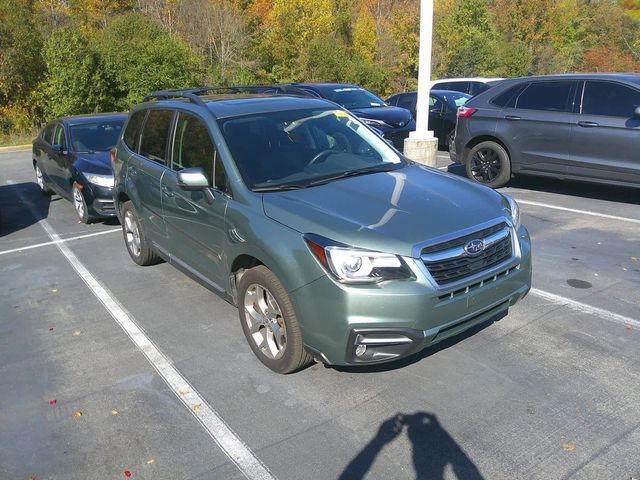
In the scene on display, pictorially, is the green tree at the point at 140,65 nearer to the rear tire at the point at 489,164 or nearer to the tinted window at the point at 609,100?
the rear tire at the point at 489,164

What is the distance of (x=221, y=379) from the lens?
3922 millimetres

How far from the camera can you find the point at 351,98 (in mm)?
12508

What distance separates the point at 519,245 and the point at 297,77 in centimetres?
3146

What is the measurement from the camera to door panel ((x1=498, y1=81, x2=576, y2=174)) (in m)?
8.32

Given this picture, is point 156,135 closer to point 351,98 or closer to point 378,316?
point 378,316

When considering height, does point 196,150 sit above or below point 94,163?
above

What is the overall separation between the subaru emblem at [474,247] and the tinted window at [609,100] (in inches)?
214

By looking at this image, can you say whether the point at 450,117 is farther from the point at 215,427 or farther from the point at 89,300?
the point at 215,427

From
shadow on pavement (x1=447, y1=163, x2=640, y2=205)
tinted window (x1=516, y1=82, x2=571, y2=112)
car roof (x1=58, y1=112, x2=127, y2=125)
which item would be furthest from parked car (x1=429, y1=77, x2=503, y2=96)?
car roof (x1=58, y1=112, x2=127, y2=125)

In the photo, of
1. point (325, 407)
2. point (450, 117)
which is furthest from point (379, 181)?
point (450, 117)

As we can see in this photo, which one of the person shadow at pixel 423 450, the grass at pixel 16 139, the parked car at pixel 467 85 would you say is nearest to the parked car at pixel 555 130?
the person shadow at pixel 423 450

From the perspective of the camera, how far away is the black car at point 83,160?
26.7ft

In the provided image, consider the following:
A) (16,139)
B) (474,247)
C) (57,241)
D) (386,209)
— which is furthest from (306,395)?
(16,139)

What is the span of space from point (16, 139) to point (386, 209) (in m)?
21.1
